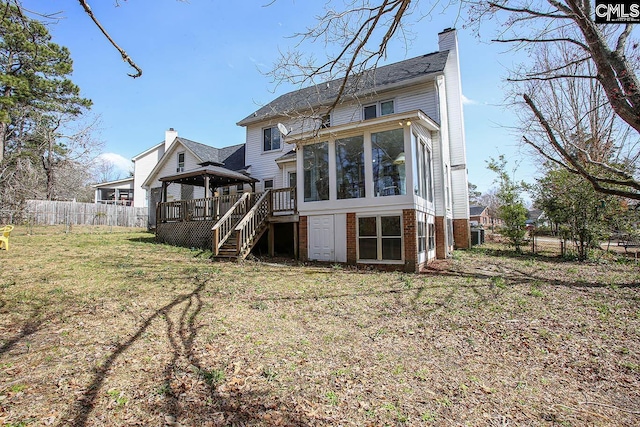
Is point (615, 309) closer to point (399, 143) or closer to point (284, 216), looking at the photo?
point (399, 143)

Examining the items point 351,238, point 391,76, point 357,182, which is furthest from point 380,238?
point 391,76

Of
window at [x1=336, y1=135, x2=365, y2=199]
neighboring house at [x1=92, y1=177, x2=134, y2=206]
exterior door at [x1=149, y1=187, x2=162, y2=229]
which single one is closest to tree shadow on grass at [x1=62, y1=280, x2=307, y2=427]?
window at [x1=336, y1=135, x2=365, y2=199]

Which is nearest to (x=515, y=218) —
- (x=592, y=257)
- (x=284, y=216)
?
(x=592, y=257)

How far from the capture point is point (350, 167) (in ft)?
32.6

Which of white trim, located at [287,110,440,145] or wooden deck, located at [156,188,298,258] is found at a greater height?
white trim, located at [287,110,440,145]

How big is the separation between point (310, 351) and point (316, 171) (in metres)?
7.42

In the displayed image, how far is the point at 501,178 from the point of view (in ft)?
49.0

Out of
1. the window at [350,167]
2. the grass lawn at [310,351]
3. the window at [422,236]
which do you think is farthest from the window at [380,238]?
the grass lawn at [310,351]

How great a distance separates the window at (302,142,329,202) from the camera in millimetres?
10398

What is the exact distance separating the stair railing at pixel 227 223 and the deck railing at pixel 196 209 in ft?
1.59

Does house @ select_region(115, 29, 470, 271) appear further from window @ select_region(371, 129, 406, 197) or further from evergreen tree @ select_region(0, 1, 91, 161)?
evergreen tree @ select_region(0, 1, 91, 161)

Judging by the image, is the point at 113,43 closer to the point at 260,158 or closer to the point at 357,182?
the point at 357,182

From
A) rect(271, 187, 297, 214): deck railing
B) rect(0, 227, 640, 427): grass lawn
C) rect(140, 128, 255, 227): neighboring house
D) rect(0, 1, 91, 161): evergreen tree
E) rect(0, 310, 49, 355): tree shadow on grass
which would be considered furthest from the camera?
rect(0, 1, 91, 161): evergreen tree

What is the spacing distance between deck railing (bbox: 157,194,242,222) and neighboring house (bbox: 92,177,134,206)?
66.0 ft
